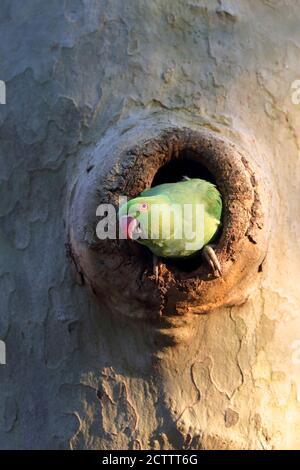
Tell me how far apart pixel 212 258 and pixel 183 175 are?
22 centimetres

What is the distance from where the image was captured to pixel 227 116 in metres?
1.23

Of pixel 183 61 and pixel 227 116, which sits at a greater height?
pixel 183 61

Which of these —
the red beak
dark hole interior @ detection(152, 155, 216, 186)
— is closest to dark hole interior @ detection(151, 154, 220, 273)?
dark hole interior @ detection(152, 155, 216, 186)

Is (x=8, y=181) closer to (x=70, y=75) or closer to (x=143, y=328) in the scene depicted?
(x=70, y=75)

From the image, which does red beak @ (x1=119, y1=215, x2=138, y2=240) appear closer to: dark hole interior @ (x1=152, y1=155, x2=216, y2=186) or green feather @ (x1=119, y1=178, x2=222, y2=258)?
green feather @ (x1=119, y1=178, x2=222, y2=258)

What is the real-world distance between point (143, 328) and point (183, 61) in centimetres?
48

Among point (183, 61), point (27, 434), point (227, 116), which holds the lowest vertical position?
point (27, 434)

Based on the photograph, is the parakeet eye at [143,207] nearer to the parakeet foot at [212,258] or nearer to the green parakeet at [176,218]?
the green parakeet at [176,218]

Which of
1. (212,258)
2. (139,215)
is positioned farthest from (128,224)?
(212,258)

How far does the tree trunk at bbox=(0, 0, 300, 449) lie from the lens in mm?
1182

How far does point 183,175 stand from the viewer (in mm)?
1244

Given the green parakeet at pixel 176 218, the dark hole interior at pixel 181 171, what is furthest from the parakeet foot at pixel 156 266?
the dark hole interior at pixel 181 171

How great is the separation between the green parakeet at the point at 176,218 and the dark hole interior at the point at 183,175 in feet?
0.07

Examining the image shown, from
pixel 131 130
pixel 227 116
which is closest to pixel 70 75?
pixel 131 130
